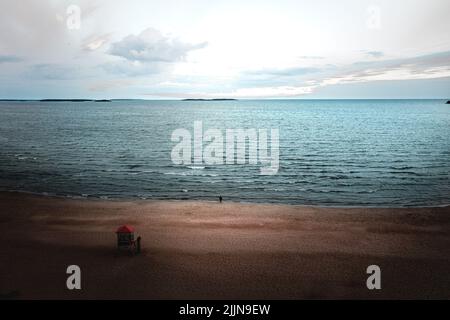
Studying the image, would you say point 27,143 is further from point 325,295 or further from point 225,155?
point 325,295

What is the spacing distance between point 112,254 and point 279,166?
28.6 meters

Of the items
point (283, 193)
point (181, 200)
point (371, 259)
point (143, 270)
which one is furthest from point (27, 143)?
point (371, 259)

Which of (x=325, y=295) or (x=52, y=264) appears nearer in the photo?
(x=325, y=295)

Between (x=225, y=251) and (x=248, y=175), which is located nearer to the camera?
(x=225, y=251)

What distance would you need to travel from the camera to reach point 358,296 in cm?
1421

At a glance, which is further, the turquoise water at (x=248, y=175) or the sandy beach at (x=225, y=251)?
the turquoise water at (x=248, y=175)

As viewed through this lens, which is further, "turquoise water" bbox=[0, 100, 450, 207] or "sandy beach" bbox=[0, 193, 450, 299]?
"turquoise water" bbox=[0, 100, 450, 207]

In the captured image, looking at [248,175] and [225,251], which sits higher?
[248,175]

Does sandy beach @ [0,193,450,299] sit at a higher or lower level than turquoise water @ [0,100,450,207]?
lower

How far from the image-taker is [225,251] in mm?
18547

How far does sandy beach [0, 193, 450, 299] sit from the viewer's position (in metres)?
14.7

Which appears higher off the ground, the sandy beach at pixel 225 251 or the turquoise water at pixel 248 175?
the turquoise water at pixel 248 175

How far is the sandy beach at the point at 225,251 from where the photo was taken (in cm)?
1473
